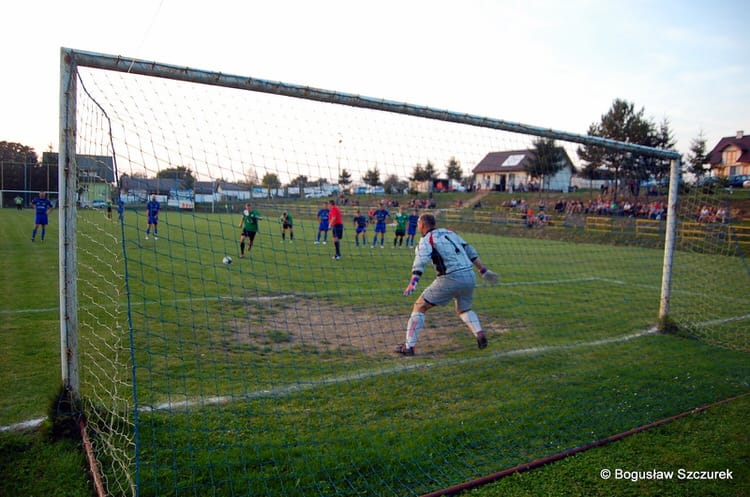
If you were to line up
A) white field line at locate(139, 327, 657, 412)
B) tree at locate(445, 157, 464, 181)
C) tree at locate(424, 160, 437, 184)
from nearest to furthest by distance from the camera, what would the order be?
1. white field line at locate(139, 327, 657, 412)
2. tree at locate(424, 160, 437, 184)
3. tree at locate(445, 157, 464, 181)

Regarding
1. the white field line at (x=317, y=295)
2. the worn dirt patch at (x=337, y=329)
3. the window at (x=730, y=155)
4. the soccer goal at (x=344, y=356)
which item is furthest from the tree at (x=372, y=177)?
the window at (x=730, y=155)

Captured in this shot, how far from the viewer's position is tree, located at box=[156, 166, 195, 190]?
434cm

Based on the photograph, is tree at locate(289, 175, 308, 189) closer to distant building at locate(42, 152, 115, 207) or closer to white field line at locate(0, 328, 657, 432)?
distant building at locate(42, 152, 115, 207)

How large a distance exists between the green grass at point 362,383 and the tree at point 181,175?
56 centimetres

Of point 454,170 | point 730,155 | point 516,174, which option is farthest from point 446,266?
point 730,155

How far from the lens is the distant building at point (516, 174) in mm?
8508

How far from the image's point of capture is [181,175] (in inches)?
178

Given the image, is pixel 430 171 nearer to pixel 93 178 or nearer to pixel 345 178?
pixel 345 178

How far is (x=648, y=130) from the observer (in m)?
34.2

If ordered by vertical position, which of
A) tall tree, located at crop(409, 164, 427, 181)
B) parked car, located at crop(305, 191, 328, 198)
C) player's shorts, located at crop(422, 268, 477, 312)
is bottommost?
player's shorts, located at crop(422, 268, 477, 312)

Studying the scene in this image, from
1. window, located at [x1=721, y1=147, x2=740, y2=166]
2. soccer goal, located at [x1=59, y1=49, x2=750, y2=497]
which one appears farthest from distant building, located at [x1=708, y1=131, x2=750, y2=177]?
soccer goal, located at [x1=59, y1=49, x2=750, y2=497]

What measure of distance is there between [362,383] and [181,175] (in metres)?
2.78

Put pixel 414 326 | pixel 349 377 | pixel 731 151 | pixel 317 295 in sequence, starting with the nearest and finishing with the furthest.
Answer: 1. pixel 349 377
2. pixel 414 326
3. pixel 317 295
4. pixel 731 151

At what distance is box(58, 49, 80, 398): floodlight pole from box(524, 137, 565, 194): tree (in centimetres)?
607
